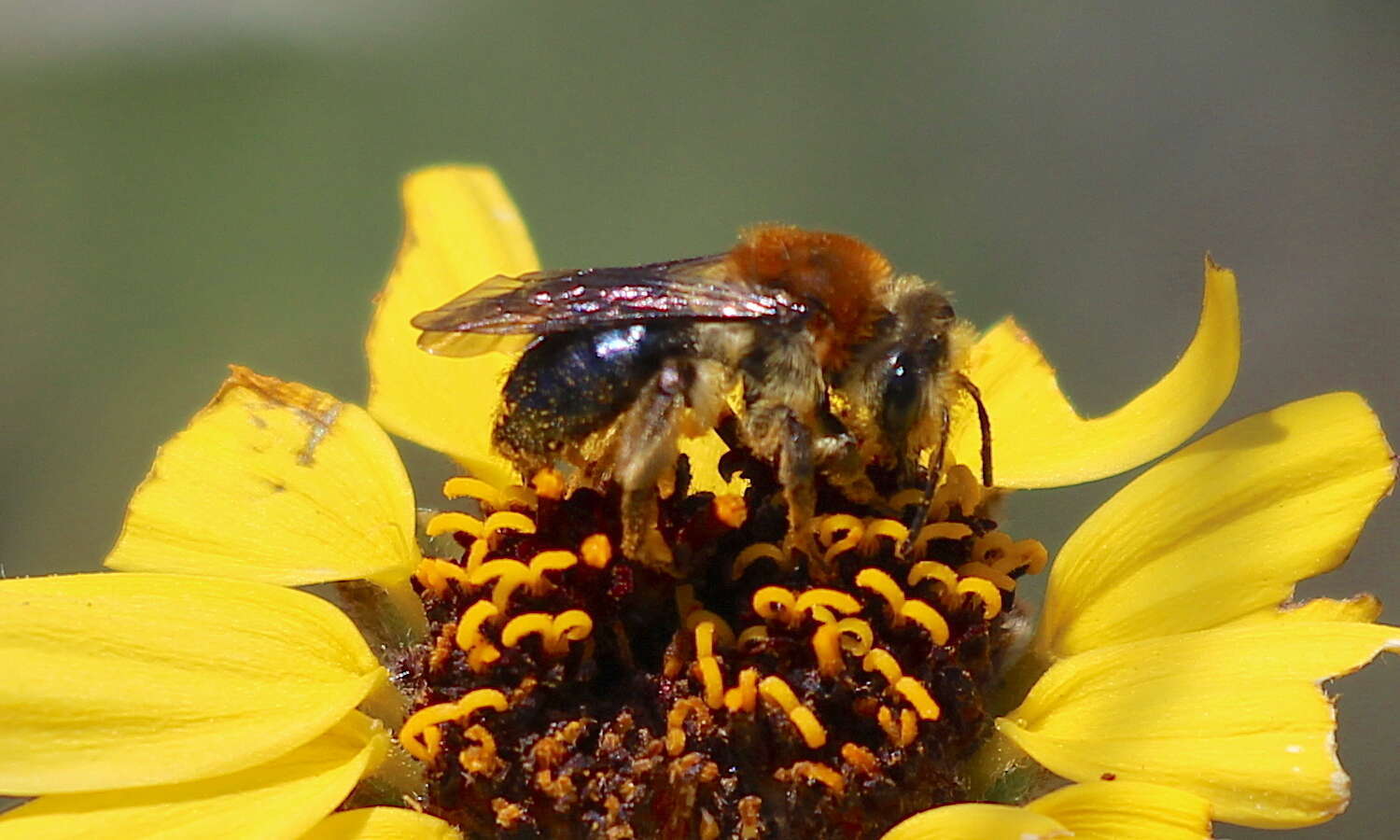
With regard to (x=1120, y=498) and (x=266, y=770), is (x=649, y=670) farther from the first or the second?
(x=1120, y=498)

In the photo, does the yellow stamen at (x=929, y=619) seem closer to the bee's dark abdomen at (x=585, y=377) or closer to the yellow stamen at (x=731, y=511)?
the yellow stamen at (x=731, y=511)

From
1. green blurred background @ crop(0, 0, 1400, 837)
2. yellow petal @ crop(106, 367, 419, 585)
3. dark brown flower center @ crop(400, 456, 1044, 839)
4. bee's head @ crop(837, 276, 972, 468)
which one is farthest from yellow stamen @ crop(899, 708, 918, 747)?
green blurred background @ crop(0, 0, 1400, 837)

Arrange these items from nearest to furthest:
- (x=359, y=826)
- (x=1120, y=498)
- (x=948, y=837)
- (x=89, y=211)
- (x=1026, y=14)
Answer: (x=948, y=837)
(x=359, y=826)
(x=1120, y=498)
(x=89, y=211)
(x=1026, y=14)

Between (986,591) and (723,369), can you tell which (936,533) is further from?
(723,369)

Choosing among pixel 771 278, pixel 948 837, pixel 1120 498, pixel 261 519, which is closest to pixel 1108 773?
pixel 948 837

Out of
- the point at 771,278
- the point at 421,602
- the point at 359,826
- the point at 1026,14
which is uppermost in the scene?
the point at 1026,14

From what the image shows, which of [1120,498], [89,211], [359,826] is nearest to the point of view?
[359,826]
